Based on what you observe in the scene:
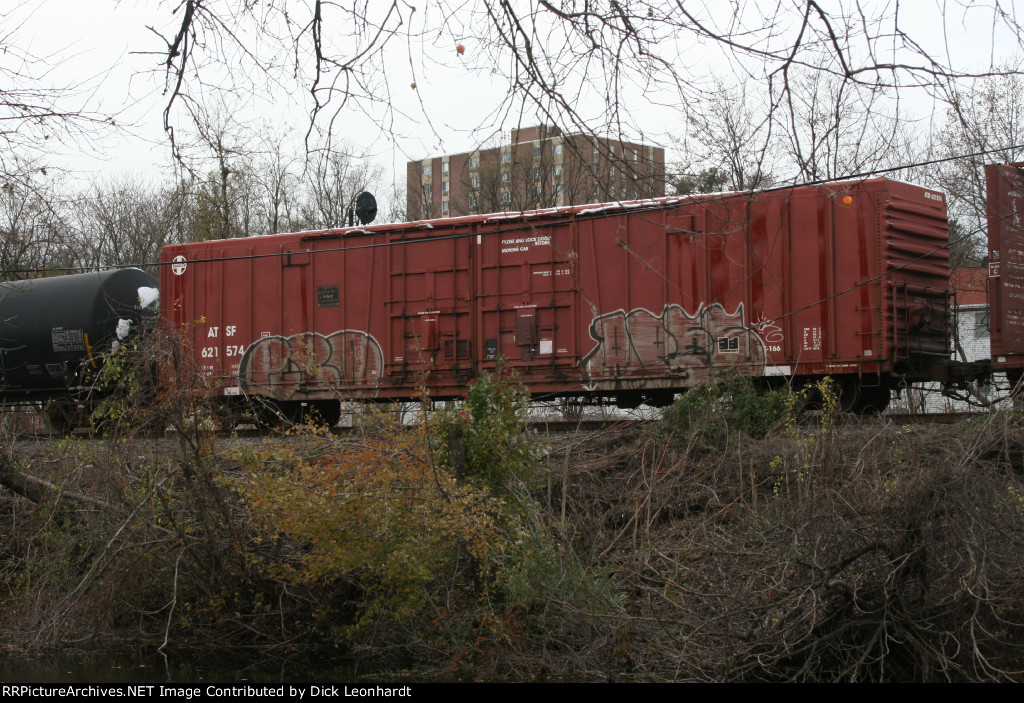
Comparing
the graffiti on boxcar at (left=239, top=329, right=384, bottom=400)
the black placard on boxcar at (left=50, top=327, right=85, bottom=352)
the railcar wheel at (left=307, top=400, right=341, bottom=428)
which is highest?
the black placard on boxcar at (left=50, top=327, right=85, bottom=352)

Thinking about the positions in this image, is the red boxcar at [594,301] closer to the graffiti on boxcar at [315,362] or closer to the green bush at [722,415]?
the graffiti on boxcar at [315,362]

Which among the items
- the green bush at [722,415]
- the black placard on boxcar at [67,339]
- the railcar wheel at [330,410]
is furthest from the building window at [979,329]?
the black placard on boxcar at [67,339]

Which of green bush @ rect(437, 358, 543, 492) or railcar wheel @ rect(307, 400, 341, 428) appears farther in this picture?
railcar wheel @ rect(307, 400, 341, 428)

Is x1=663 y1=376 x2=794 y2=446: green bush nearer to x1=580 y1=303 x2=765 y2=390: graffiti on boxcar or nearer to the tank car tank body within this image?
x1=580 y1=303 x2=765 y2=390: graffiti on boxcar

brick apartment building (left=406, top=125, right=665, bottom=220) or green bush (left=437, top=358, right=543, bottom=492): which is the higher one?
brick apartment building (left=406, top=125, right=665, bottom=220)

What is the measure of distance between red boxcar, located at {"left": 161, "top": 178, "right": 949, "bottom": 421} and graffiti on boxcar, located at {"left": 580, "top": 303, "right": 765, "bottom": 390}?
22 mm

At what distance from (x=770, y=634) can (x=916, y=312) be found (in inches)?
304

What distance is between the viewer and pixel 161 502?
8.16 meters

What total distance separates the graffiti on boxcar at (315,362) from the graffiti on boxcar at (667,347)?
375cm

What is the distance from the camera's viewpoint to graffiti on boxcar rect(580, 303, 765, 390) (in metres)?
12.1

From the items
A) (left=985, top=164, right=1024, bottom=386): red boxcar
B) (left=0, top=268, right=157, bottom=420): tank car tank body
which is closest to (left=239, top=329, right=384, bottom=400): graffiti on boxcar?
(left=0, top=268, right=157, bottom=420): tank car tank body

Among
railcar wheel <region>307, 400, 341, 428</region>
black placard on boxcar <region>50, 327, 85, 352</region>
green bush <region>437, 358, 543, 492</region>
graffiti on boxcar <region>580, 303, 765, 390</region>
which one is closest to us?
green bush <region>437, 358, 543, 492</region>

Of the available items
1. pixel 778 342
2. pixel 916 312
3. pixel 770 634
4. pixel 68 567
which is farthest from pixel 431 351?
pixel 770 634

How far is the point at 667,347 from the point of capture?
12531mm
